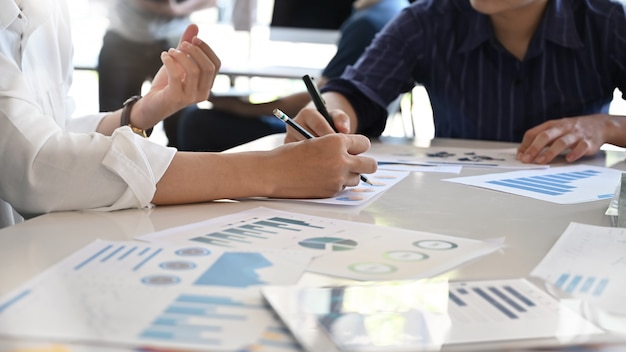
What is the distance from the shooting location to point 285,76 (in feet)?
10.8

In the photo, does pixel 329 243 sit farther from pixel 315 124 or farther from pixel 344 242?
pixel 315 124

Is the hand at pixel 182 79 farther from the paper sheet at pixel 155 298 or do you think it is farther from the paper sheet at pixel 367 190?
the paper sheet at pixel 155 298

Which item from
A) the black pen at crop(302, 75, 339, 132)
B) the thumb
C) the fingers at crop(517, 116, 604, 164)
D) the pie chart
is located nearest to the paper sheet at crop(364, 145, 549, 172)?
the fingers at crop(517, 116, 604, 164)

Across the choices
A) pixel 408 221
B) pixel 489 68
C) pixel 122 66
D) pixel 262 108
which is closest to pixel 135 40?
pixel 122 66

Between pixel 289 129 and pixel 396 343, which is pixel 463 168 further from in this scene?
pixel 396 343

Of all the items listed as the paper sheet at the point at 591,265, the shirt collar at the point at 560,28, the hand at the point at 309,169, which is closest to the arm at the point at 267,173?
the hand at the point at 309,169

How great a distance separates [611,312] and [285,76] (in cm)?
278

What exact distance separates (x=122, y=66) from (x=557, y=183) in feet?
8.79

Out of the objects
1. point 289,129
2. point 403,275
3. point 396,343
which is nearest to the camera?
point 396,343

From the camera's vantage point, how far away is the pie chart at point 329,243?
2.58ft

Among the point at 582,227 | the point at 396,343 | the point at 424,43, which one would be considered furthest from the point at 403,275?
the point at 424,43

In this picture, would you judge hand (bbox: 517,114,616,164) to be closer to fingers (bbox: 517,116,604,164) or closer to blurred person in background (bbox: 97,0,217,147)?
fingers (bbox: 517,116,604,164)

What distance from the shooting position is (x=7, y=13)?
97 centimetres

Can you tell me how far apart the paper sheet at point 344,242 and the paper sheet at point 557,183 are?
1.10 ft
